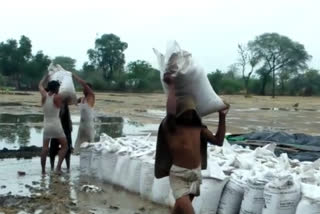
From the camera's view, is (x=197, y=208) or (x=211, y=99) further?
(x=197, y=208)

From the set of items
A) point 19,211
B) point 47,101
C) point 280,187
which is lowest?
point 19,211

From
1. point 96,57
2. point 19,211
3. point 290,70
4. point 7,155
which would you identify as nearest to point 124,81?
point 96,57

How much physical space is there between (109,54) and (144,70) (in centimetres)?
470

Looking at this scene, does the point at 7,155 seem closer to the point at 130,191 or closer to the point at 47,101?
the point at 47,101

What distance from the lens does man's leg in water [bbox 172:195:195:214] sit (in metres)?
3.83

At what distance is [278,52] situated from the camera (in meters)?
70.2

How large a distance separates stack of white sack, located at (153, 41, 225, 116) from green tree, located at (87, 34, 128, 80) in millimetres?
59723

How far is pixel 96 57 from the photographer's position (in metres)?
64.8

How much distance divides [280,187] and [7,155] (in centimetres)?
613

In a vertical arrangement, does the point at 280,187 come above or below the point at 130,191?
above

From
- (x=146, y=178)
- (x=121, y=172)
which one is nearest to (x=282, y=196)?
(x=146, y=178)

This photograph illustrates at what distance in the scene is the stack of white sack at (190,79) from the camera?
3977 millimetres

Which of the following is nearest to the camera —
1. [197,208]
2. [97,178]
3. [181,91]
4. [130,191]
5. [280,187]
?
[181,91]

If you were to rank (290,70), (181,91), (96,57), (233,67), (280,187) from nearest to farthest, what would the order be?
(181,91) < (280,187) < (96,57) < (290,70) < (233,67)
